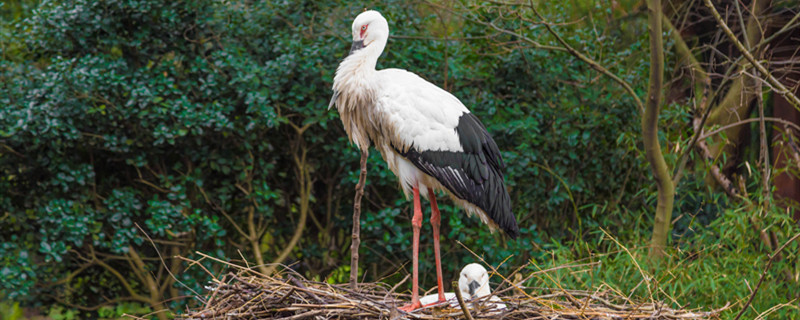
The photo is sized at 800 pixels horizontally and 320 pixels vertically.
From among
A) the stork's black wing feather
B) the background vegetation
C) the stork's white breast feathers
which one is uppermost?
the stork's white breast feathers

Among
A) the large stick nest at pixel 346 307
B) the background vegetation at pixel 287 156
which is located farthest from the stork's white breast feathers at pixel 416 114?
the background vegetation at pixel 287 156

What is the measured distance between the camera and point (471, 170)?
3572 millimetres

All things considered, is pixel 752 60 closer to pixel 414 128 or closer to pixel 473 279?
pixel 473 279

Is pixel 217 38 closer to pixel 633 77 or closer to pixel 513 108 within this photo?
pixel 513 108

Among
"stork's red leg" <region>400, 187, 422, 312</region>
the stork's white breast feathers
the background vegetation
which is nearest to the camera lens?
"stork's red leg" <region>400, 187, 422, 312</region>

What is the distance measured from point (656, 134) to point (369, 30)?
2299 mm

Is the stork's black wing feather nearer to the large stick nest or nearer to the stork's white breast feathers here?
the stork's white breast feathers

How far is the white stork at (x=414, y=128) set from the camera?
136 inches

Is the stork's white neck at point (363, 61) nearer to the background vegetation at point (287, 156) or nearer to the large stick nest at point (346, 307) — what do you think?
the large stick nest at point (346, 307)

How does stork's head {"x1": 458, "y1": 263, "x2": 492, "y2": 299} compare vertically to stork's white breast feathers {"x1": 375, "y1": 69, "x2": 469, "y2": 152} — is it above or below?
below

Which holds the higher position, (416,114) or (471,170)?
(416,114)

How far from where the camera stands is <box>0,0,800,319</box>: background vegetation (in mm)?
5273

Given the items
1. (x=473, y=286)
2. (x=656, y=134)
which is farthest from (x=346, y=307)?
(x=656, y=134)

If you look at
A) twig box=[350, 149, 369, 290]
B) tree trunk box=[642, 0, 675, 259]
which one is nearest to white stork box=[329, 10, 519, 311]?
twig box=[350, 149, 369, 290]
